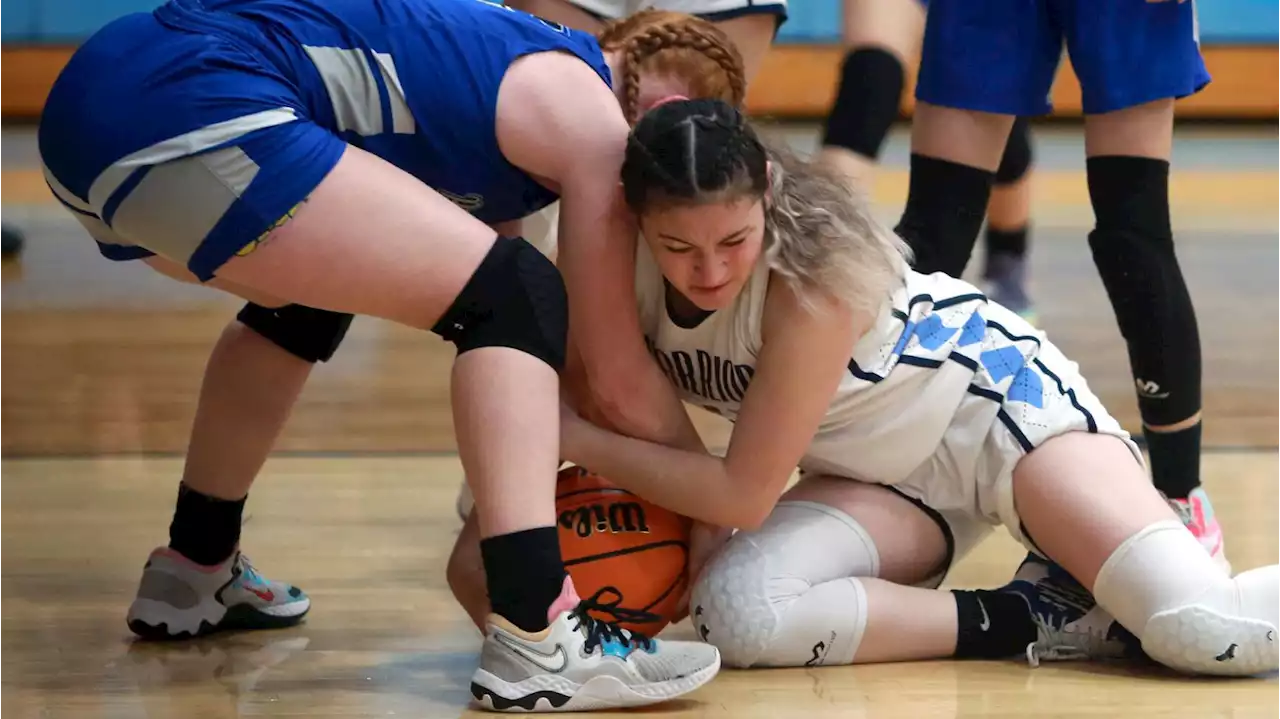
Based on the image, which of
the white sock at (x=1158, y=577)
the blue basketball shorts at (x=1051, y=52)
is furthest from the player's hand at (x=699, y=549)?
the blue basketball shorts at (x=1051, y=52)

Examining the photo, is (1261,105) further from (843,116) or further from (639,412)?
(639,412)

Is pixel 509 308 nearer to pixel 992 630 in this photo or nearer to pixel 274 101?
pixel 274 101

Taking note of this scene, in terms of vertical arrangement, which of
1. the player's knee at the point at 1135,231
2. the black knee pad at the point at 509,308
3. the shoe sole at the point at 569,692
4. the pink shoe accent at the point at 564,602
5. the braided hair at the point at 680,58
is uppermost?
the braided hair at the point at 680,58

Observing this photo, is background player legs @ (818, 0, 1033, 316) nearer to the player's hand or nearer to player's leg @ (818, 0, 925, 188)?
player's leg @ (818, 0, 925, 188)

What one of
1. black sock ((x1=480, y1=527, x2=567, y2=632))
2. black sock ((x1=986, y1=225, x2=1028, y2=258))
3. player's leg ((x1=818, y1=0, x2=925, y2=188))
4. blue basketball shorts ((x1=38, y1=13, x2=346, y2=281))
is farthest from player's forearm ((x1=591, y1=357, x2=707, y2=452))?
black sock ((x1=986, y1=225, x2=1028, y2=258))

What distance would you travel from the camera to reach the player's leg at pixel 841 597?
1964 millimetres

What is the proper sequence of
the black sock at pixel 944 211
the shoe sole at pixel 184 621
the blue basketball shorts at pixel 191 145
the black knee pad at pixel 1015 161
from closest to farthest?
the blue basketball shorts at pixel 191 145
the shoe sole at pixel 184 621
the black sock at pixel 944 211
the black knee pad at pixel 1015 161

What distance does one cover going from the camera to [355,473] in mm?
3025

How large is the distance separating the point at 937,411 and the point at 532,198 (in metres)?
0.61

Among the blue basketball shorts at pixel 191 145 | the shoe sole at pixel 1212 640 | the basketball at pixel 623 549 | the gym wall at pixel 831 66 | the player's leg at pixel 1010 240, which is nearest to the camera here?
the blue basketball shorts at pixel 191 145

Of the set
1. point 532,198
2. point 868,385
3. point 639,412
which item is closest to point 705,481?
point 639,412

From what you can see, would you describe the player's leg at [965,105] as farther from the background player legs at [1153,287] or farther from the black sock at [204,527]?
the black sock at [204,527]

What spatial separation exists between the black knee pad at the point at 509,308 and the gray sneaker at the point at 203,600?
0.63m

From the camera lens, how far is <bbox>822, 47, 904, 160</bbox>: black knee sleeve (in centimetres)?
267
